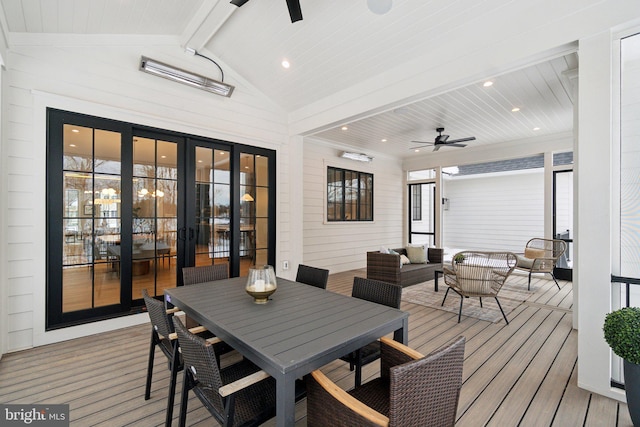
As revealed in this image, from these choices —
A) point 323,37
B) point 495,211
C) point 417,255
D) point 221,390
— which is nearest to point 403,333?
point 221,390

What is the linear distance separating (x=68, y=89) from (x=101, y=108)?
32 centimetres

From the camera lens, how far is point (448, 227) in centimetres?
974

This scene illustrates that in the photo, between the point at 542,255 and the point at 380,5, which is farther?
the point at 542,255

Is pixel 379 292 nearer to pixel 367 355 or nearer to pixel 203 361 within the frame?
pixel 367 355

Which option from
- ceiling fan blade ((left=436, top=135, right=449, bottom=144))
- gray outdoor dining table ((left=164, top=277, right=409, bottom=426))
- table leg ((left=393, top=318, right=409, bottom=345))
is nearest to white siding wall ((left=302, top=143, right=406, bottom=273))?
ceiling fan blade ((left=436, top=135, right=449, bottom=144))

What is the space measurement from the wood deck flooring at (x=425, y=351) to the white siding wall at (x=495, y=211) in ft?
16.9

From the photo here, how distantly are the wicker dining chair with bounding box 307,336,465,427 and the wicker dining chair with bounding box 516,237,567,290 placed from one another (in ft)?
17.8

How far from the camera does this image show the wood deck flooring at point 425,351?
192 centimetres

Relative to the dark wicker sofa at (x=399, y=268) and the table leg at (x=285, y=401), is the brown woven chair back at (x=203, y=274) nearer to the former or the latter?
the table leg at (x=285, y=401)

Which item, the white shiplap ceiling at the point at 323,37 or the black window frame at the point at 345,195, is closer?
the white shiplap ceiling at the point at 323,37

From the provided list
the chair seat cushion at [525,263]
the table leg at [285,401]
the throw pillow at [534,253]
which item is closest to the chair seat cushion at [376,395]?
the table leg at [285,401]

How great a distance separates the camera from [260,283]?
2.04 meters

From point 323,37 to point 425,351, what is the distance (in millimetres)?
3666

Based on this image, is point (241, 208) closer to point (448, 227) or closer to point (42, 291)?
point (42, 291)
